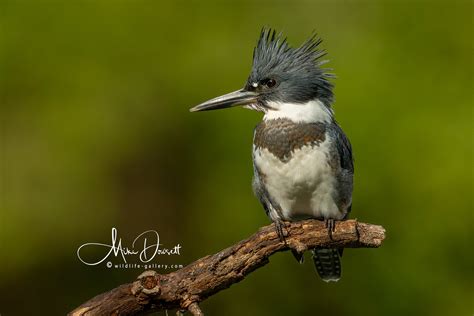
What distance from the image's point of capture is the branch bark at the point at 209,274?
8.43ft

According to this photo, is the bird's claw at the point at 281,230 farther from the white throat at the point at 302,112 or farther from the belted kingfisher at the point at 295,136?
the white throat at the point at 302,112

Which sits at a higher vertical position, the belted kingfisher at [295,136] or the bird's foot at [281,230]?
the belted kingfisher at [295,136]

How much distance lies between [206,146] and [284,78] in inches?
50.8

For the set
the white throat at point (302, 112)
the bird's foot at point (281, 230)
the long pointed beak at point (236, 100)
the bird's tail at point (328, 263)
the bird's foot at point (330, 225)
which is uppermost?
the long pointed beak at point (236, 100)

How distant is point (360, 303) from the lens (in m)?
4.20

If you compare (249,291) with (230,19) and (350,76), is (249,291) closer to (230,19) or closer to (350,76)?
(350,76)

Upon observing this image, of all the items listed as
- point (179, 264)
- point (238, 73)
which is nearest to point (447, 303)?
point (179, 264)

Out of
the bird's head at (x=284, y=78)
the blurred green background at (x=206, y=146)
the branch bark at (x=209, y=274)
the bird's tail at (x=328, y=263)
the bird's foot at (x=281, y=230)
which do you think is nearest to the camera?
the branch bark at (x=209, y=274)

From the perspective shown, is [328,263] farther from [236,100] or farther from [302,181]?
[236,100]

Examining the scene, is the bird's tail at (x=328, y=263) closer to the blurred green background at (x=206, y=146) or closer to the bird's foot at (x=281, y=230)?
the blurred green background at (x=206, y=146)

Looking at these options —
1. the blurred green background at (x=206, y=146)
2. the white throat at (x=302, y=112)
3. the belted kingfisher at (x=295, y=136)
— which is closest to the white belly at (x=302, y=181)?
the belted kingfisher at (x=295, y=136)

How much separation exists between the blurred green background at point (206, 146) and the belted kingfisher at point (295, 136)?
0.93m

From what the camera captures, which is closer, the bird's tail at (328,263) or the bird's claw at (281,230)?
the bird's claw at (281,230)

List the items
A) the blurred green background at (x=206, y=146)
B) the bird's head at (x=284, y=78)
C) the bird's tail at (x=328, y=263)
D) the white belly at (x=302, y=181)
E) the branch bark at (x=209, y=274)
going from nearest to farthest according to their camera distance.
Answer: the branch bark at (x=209, y=274) → the white belly at (x=302, y=181) → the bird's head at (x=284, y=78) → the bird's tail at (x=328, y=263) → the blurred green background at (x=206, y=146)
